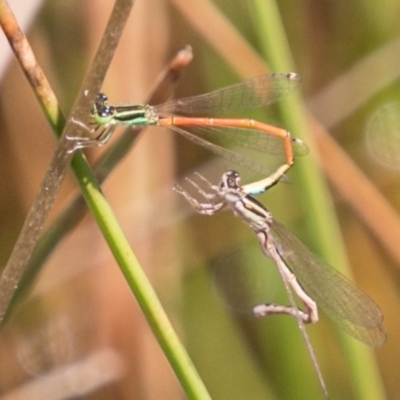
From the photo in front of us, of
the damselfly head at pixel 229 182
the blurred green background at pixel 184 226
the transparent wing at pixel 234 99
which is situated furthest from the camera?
the blurred green background at pixel 184 226

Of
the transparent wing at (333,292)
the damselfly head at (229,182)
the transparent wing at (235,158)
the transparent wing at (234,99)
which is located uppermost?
the transparent wing at (234,99)

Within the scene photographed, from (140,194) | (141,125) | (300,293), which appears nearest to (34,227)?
(141,125)

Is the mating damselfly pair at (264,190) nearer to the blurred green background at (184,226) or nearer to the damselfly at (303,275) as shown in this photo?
the damselfly at (303,275)

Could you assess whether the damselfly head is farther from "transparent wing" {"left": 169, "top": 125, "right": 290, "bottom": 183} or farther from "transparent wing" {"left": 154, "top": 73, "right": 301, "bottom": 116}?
"transparent wing" {"left": 154, "top": 73, "right": 301, "bottom": 116}

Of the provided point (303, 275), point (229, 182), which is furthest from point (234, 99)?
point (303, 275)

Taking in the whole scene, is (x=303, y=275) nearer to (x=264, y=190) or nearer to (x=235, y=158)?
(x=264, y=190)

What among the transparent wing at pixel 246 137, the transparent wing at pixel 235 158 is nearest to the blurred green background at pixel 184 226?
the transparent wing at pixel 246 137

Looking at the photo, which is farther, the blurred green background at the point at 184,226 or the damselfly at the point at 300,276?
the blurred green background at the point at 184,226
